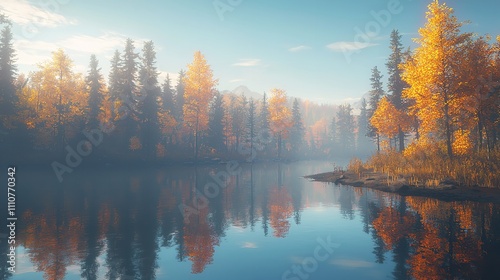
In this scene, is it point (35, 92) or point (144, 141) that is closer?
point (35, 92)

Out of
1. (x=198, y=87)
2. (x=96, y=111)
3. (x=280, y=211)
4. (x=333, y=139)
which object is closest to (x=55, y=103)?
Answer: (x=96, y=111)

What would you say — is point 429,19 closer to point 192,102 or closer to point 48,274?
point 48,274

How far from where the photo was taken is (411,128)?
4100cm

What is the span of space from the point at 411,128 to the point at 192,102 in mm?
33569

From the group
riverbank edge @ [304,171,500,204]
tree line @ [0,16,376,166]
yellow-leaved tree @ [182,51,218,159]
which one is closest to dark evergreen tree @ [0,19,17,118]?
tree line @ [0,16,376,166]

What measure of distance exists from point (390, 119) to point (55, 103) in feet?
153

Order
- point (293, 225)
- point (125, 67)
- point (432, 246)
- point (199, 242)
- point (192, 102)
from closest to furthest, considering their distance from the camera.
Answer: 1. point (432, 246)
2. point (199, 242)
3. point (293, 225)
4. point (125, 67)
5. point (192, 102)

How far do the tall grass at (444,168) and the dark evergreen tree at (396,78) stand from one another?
14044mm

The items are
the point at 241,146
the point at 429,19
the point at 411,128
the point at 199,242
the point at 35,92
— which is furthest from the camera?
the point at 241,146

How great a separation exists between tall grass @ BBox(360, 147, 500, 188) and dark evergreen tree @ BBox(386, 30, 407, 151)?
46.1 feet

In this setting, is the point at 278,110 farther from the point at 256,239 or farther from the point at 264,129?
the point at 256,239

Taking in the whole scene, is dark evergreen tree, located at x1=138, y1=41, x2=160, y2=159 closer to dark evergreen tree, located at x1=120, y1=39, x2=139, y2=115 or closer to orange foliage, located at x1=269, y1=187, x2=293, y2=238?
dark evergreen tree, located at x1=120, y1=39, x2=139, y2=115

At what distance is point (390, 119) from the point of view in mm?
40531

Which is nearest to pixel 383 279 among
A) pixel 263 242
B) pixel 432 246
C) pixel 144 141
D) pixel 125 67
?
pixel 432 246
